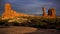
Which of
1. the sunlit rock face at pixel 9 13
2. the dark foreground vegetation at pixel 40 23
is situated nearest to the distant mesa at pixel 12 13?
the sunlit rock face at pixel 9 13

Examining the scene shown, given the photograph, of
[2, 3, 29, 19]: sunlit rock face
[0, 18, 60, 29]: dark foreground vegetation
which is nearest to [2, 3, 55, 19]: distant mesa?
[2, 3, 29, 19]: sunlit rock face

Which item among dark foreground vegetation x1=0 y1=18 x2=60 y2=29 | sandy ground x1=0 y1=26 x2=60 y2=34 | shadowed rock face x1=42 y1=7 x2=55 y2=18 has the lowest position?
sandy ground x1=0 y1=26 x2=60 y2=34

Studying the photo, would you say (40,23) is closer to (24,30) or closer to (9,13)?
(24,30)

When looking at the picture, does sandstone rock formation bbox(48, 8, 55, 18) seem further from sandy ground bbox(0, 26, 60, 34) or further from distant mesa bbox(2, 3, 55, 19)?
sandy ground bbox(0, 26, 60, 34)

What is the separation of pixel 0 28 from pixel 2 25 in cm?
9

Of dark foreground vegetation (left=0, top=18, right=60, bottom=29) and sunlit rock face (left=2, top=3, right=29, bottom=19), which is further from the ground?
sunlit rock face (left=2, top=3, right=29, bottom=19)

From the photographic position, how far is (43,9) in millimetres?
4094

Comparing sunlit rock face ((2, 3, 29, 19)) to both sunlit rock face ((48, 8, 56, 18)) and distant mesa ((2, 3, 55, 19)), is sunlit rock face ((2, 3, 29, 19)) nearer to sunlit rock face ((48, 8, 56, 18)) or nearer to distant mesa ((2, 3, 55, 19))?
distant mesa ((2, 3, 55, 19))

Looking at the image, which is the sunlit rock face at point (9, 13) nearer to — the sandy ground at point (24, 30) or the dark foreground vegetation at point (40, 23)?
the dark foreground vegetation at point (40, 23)

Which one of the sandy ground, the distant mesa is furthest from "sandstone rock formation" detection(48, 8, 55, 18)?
the sandy ground

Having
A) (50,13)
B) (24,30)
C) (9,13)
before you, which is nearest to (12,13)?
(9,13)

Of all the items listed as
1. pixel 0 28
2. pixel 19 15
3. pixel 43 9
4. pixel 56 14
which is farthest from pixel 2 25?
pixel 56 14

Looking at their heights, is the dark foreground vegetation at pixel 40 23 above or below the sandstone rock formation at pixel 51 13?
below

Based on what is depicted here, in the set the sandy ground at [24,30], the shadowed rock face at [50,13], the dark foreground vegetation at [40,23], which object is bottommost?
the sandy ground at [24,30]
